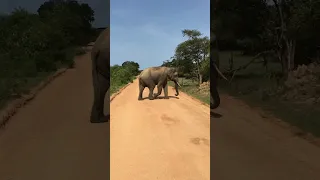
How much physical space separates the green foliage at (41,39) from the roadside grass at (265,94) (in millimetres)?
10316

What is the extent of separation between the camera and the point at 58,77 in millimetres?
20016

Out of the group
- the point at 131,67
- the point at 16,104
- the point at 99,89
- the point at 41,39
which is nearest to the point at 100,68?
the point at 99,89

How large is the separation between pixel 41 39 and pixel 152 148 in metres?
19.0

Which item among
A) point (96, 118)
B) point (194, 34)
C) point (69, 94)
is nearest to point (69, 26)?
point (194, 34)

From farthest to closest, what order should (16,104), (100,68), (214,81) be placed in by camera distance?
(214,81) → (16,104) → (100,68)

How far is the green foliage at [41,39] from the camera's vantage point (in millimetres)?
18844

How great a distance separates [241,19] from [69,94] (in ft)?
34.5

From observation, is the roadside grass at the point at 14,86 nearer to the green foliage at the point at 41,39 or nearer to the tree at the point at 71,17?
the green foliage at the point at 41,39

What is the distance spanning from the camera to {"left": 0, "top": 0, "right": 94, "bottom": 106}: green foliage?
18844mm

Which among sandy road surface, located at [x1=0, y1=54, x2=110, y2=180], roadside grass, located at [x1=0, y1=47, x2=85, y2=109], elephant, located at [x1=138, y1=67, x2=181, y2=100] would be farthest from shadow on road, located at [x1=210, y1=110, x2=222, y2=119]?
roadside grass, located at [x1=0, y1=47, x2=85, y2=109]

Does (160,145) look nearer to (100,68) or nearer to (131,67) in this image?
(100,68)

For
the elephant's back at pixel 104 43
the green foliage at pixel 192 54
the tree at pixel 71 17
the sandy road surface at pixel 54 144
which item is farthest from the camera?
the tree at pixel 71 17

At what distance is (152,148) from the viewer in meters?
6.57

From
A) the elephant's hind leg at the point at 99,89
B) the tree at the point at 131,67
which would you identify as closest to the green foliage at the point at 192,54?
the elephant's hind leg at the point at 99,89
